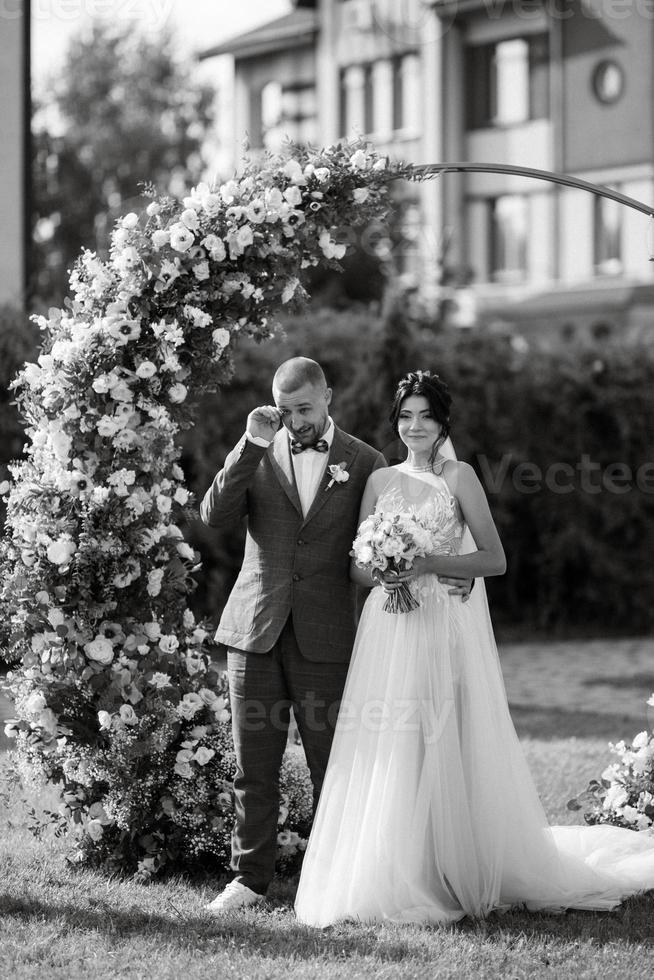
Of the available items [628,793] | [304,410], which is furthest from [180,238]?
[628,793]

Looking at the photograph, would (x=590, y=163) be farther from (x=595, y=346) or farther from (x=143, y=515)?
(x=143, y=515)

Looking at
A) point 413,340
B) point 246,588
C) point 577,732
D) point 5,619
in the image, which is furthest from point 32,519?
point 413,340

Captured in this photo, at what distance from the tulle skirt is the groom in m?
0.16

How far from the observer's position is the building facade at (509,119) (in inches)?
898

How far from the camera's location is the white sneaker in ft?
15.6

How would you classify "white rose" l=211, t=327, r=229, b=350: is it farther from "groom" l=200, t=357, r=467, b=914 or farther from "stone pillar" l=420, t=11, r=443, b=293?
"stone pillar" l=420, t=11, r=443, b=293

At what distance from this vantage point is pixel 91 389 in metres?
5.19

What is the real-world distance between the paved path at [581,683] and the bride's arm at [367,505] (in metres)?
3.46

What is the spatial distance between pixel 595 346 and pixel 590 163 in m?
11.3

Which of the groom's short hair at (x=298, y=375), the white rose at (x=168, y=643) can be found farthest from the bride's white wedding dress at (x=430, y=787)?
the white rose at (x=168, y=643)

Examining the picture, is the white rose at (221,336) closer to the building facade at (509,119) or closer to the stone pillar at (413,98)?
the building facade at (509,119)

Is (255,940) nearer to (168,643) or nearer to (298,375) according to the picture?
(168,643)

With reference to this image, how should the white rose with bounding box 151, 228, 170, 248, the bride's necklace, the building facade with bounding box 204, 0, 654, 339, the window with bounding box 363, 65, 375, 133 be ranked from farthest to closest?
1. the window with bounding box 363, 65, 375, 133
2. the building facade with bounding box 204, 0, 654, 339
3. the white rose with bounding box 151, 228, 170, 248
4. the bride's necklace

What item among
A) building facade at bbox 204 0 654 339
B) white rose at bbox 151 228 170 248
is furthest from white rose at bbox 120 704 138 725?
building facade at bbox 204 0 654 339
